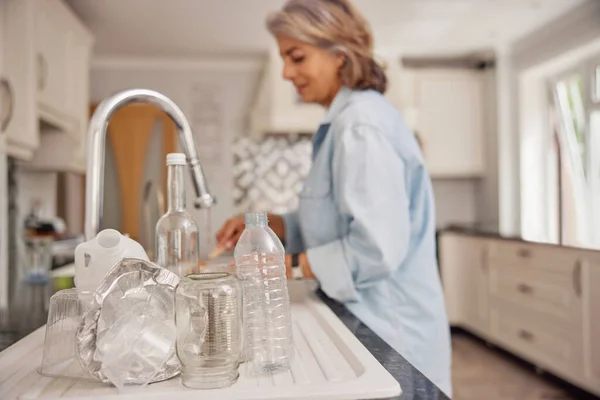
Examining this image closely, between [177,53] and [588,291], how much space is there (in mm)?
3373

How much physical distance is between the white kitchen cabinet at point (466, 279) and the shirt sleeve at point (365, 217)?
2899 mm

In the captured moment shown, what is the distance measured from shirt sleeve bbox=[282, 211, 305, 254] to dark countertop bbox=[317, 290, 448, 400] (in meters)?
0.48

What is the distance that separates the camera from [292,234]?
1365mm

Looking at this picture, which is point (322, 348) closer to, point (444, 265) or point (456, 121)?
point (444, 265)

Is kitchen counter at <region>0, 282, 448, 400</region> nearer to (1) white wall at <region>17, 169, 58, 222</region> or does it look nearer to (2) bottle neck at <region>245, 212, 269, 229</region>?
(2) bottle neck at <region>245, 212, 269, 229</region>

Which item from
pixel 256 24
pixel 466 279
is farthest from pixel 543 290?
pixel 256 24

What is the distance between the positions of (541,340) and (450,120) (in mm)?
2033

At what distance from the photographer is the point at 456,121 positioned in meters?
4.45

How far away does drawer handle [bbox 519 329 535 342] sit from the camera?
3.09 meters

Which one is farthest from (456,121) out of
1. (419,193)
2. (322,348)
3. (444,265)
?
(322,348)

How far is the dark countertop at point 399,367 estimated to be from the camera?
1.76 feet

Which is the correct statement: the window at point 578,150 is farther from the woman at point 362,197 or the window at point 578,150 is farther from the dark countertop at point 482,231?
the woman at point 362,197

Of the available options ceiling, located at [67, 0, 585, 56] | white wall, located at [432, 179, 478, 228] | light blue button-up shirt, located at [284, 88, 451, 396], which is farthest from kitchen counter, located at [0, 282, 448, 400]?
white wall, located at [432, 179, 478, 228]

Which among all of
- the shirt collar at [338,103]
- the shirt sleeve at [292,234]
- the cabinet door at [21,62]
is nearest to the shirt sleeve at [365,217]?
the shirt collar at [338,103]
